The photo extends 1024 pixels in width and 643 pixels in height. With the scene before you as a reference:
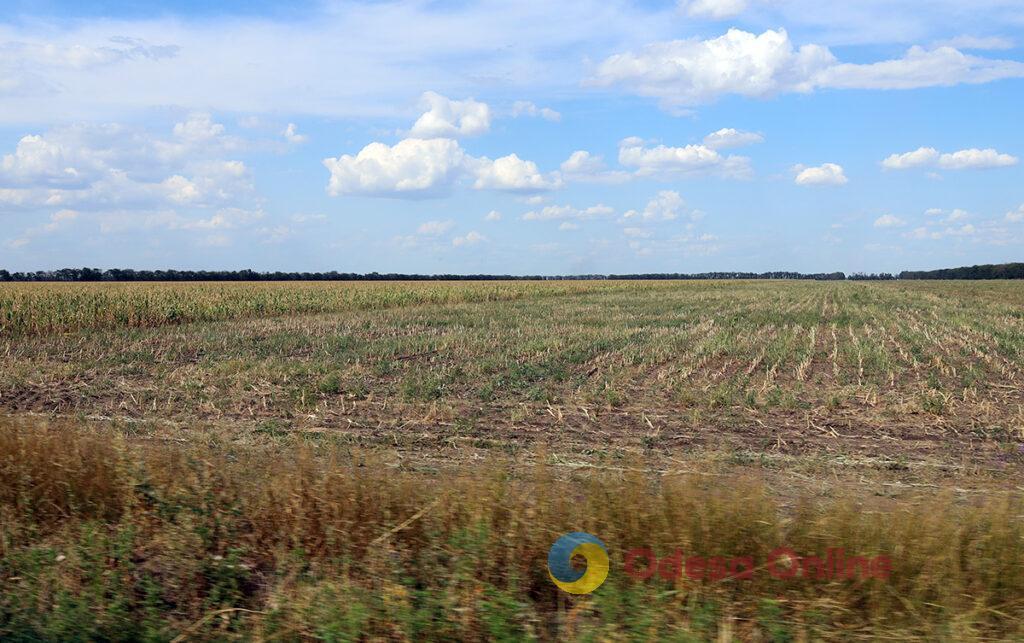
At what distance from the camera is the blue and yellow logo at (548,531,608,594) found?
4918 mm

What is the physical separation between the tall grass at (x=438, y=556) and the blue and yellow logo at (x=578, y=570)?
0.28 ft

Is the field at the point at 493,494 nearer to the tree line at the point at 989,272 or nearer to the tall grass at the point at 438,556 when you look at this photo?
the tall grass at the point at 438,556

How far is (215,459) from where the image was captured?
7.21 meters

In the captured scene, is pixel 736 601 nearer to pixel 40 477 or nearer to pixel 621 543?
pixel 621 543

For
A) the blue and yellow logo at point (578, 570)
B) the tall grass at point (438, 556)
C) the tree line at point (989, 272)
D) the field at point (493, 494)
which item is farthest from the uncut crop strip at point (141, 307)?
the tree line at point (989, 272)

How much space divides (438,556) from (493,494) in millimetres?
602

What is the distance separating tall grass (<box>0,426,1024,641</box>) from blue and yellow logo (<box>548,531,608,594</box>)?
3.4 inches

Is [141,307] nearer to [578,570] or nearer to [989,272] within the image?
[578,570]

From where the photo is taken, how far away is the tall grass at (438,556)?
4.51 meters

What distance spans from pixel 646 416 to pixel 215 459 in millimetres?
5800

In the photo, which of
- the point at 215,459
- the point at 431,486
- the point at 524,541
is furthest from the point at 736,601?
the point at 215,459

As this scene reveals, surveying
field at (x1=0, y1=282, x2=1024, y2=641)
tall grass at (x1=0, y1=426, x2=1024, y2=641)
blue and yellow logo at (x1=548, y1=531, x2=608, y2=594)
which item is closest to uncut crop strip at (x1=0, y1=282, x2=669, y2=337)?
field at (x1=0, y1=282, x2=1024, y2=641)

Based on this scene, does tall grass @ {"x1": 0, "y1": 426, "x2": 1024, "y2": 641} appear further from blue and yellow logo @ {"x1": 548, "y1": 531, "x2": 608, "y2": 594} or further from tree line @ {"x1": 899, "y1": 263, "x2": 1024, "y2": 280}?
tree line @ {"x1": 899, "y1": 263, "x2": 1024, "y2": 280}

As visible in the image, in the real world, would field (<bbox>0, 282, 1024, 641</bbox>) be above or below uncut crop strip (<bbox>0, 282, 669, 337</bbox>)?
below
